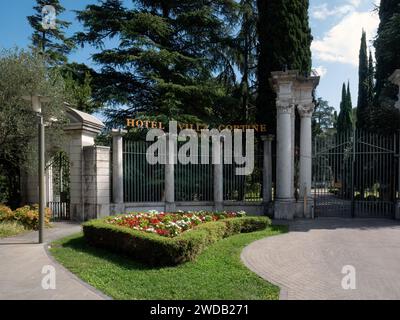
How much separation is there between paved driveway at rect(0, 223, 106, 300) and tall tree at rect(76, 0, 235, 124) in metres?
9.74

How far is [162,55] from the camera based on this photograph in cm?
1755

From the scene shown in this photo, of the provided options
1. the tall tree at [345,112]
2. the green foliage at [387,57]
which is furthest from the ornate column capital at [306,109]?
the tall tree at [345,112]

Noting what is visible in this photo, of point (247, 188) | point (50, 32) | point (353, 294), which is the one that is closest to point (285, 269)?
point (353, 294)

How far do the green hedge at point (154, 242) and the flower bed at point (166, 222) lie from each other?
0.41 metres

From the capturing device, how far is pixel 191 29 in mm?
19422

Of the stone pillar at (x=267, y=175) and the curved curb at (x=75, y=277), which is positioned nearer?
the curved curb at (x=75, y=277)

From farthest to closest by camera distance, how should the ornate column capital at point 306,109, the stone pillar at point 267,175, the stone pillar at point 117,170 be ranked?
the stone pillar at point 267,175 → the ornate column capital at point 306,109 → the stone pillar at point 117,170

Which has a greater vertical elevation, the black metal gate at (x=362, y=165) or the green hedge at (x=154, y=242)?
the black metal gate at (x=362, y=165)

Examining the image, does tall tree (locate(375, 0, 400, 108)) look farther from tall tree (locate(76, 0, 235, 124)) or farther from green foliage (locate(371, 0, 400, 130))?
tall tree (locate(76, 0, 235, 124))

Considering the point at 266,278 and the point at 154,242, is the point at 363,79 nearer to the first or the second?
the point at 266,278

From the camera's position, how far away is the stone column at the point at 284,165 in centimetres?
1405

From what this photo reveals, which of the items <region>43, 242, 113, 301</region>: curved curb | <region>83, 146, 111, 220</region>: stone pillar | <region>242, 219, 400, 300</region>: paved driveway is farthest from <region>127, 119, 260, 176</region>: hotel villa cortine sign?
<region>43, 242, 113, 301</region>: curved curb

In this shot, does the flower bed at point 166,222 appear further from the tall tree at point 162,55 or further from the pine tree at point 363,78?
the pine tree at point 363,78

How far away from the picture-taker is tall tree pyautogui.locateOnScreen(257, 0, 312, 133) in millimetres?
17406
